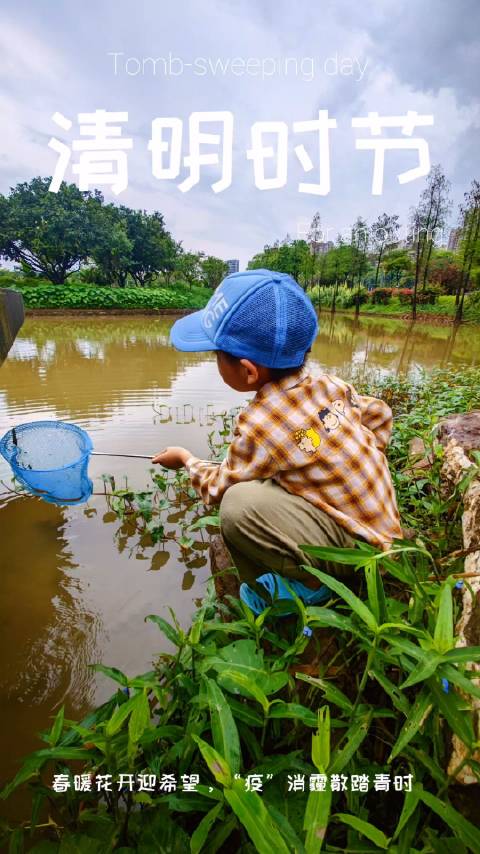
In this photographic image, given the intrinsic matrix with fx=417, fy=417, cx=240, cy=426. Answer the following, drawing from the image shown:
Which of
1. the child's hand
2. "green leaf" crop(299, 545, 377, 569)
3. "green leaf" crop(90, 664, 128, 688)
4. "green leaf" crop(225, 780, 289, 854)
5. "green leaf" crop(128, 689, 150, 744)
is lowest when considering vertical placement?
"green leaf" crop(90, 664, 128, 688)

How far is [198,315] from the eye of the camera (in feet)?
5.34

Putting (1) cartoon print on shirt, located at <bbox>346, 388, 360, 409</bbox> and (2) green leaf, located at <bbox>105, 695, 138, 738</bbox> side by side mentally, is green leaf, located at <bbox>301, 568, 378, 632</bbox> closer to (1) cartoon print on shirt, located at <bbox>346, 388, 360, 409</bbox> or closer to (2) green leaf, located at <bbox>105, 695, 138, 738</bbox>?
(2) green leaf, located at <bbox>105, 695, 138, 738</bbox>

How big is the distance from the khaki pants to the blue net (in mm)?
1023

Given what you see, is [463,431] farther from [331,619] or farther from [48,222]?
[48,222]

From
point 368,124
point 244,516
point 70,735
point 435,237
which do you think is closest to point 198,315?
point 244,516

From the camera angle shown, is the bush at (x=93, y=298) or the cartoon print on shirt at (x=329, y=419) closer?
the cartoon print on shirt at (x=329, y=419)

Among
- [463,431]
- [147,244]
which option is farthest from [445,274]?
[463,431]

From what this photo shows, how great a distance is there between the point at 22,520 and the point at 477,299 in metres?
22.3

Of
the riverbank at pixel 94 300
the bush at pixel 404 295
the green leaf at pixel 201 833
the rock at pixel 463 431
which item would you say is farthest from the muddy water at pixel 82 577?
the bush at pixel 404 295

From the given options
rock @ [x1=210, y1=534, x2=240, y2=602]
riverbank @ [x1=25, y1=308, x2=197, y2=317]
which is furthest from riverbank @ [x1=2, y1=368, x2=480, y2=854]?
A: riverbank @ [x1=25, y1=308, x2=197, y2=317]

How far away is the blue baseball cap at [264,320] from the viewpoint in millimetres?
1335

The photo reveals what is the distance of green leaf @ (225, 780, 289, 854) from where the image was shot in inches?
24.3

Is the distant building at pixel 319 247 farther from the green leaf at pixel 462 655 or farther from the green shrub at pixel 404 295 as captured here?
the green leaf at pixel 462 655

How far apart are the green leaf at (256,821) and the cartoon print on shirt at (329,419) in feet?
3.09
